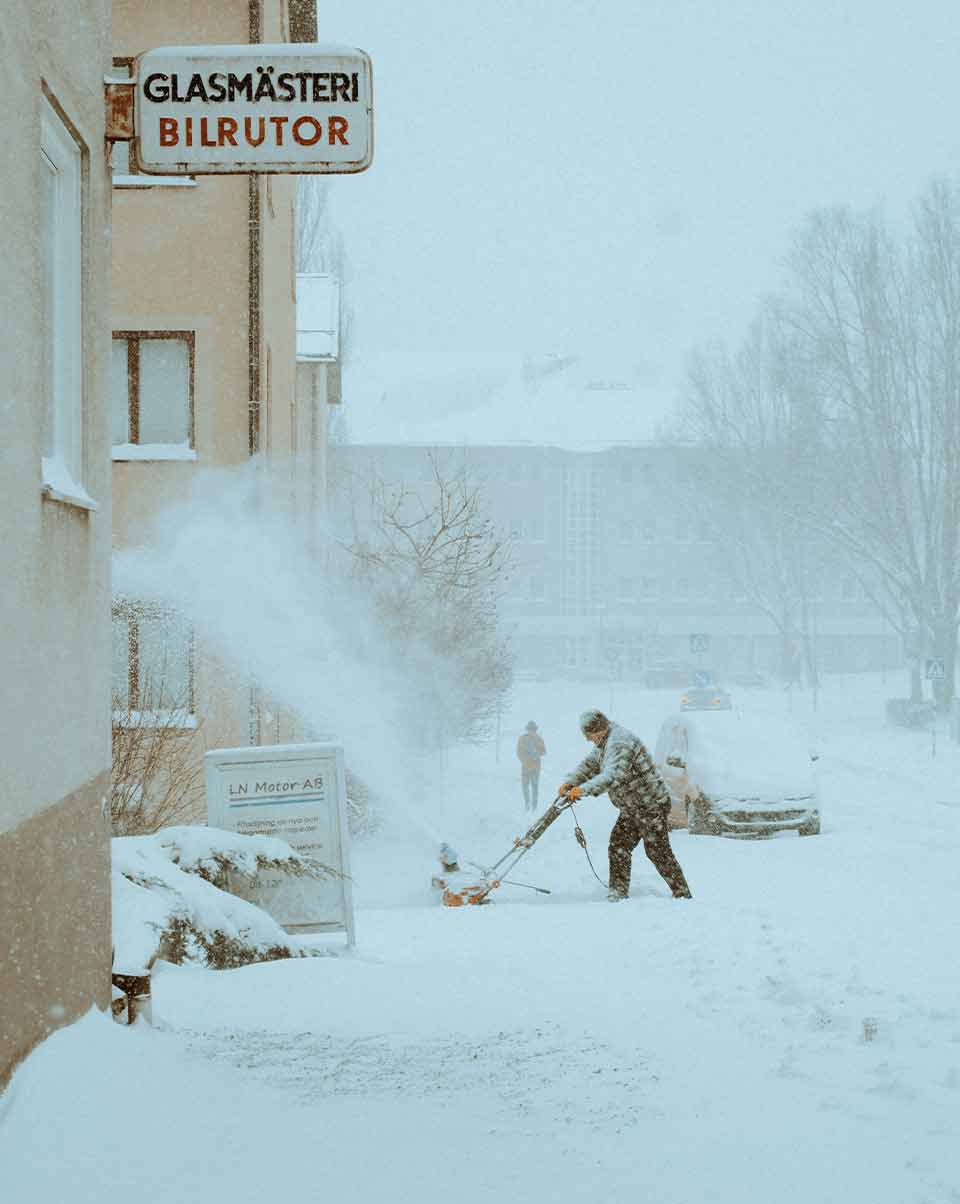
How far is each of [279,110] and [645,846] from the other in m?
6.72

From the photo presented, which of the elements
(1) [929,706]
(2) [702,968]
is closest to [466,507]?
(2) [702,968]

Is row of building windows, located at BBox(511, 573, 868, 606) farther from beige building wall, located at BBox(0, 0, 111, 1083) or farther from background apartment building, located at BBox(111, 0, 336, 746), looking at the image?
beige building wall, located at BBox(0, 0, 111, 1083)

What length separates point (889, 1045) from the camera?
5688 mm

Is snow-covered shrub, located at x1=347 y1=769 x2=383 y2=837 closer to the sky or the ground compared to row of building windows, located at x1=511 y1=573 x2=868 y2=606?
closer to the ground

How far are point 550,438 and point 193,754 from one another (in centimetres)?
6569

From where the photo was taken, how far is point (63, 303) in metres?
5.31

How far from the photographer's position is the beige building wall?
4215 mm

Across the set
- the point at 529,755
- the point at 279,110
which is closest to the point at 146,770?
the point at 279,110

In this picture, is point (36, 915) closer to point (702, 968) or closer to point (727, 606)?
point (702, 968)

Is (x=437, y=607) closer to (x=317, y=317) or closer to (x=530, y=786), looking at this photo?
(x=530, y=786)

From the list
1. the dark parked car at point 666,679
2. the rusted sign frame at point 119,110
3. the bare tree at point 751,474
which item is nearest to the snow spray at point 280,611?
the rusted sign frame at point 119,110

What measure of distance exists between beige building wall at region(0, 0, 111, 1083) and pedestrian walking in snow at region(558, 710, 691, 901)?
5.37 meters

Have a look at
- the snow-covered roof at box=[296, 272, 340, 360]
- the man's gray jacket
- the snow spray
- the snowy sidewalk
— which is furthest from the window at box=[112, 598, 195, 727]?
the snow-covered roof at box=[296, 272, 340, 360]

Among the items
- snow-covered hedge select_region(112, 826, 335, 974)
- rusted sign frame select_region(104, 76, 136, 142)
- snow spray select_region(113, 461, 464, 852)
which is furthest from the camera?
snow spray select_region(113, 461, 464, 852)
